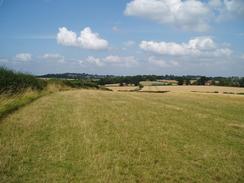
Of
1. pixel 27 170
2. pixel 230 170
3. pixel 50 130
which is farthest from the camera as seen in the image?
pixel 50 130

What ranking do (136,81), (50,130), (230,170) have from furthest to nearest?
(136,81), (50,130), (230,170)

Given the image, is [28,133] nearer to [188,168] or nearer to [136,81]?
[188,168]

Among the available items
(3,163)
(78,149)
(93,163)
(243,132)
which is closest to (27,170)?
(3,163)

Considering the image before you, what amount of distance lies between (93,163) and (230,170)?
3.34 meters

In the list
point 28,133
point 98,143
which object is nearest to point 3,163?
point 98,143

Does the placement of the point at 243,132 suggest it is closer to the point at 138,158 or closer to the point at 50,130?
the point at 138,158

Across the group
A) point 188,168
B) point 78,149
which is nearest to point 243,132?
point 188,168

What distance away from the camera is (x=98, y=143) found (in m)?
9.72

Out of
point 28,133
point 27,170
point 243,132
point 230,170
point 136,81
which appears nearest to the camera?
point 27,170

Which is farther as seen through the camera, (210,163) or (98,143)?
(98,143)

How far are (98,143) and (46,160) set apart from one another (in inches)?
92.8

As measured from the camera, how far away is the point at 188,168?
289 inches

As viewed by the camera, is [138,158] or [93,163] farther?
[138,158]

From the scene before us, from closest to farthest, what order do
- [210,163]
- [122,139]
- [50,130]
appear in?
[210,163] → [122,139] → [50,130]
